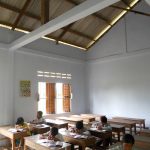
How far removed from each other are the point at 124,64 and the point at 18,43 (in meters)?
4.42

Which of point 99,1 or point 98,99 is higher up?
point 99,1

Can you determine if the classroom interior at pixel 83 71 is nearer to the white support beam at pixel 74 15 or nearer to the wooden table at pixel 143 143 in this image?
the white support beam at pixel 74 15

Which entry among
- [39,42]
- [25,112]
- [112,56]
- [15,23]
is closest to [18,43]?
[15,23]

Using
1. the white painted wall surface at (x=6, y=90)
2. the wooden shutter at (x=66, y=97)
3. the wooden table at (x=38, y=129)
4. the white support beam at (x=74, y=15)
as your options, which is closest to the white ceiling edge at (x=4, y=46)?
the white painted wall surface at (x=6, y=90)

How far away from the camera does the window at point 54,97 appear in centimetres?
766

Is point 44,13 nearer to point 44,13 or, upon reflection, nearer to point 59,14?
point 44,13

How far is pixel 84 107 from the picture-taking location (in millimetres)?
9383

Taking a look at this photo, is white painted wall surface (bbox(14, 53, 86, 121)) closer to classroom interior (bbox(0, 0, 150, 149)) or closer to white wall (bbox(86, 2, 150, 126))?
classroom interior (bbox(0, 0, 150, 149))

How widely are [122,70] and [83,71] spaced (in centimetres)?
206

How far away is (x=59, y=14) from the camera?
696cm

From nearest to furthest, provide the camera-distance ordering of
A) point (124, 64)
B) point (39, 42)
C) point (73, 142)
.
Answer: point (73, 142)
point (39, 42)
point (124, 64)

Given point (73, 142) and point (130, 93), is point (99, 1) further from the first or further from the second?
point (130, 93)

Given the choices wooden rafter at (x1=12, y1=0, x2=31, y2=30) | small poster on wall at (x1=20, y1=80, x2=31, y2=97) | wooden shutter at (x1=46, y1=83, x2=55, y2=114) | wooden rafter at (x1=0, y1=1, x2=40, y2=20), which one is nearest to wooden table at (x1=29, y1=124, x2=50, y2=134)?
small poster on wall at (x1=20, y1=80, x2=31, y2=97)

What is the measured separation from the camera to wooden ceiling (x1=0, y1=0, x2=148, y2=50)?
20.0 feet
